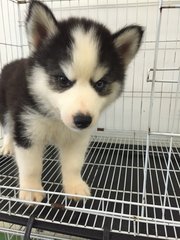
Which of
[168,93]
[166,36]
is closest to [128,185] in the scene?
[168,93]

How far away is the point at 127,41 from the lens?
1.35 meters

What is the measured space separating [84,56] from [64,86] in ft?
0.52

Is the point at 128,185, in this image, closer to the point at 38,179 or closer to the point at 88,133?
the point at 88,133

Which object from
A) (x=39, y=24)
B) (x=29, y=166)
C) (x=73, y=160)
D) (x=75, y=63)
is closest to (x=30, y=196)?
(x=29, y=166)

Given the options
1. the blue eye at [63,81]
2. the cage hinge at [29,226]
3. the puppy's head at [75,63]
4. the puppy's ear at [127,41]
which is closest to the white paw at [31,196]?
the cage hinge at [29,226]

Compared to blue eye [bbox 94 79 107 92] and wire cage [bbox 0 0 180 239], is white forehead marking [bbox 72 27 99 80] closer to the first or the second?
blue eye [bbox 94 79 107 92]

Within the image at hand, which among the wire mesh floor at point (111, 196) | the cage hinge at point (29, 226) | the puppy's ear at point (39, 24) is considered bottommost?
the wire mesh floor at point (111, 196)

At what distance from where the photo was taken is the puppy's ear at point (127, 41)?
1280 millimetres

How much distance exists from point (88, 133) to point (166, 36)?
1.33 meters

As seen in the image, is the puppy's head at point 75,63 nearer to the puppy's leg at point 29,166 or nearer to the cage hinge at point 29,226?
the puppy's leg at point 29,166

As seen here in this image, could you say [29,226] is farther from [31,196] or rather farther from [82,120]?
[82,120]

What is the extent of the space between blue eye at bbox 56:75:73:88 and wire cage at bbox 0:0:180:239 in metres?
0.41

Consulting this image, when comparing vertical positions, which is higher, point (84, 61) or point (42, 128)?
point (84, 61)

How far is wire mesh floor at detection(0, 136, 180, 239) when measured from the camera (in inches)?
44.1
